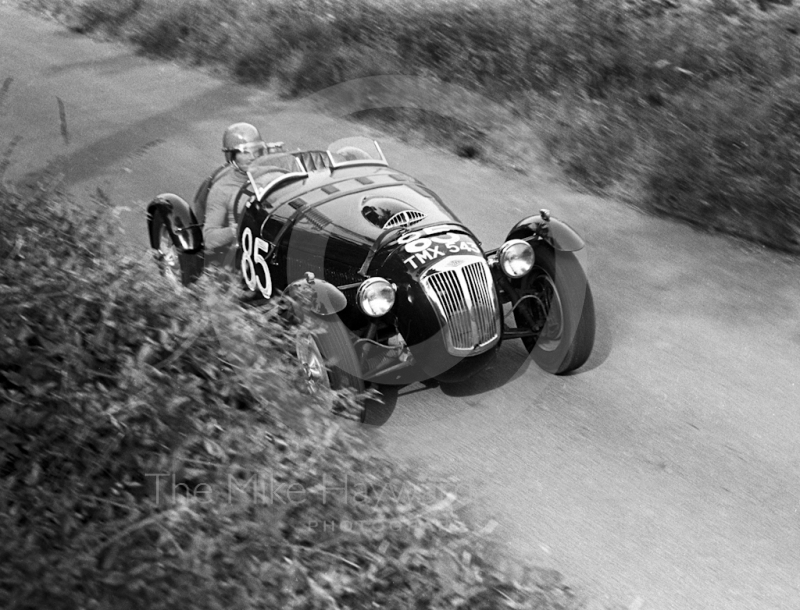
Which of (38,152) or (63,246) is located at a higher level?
(63,246)

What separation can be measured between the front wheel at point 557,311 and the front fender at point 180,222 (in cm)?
255

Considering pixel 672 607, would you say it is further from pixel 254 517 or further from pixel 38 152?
pixel 38 152

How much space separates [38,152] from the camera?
1288 cm

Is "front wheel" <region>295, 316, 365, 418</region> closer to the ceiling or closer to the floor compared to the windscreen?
closer to the floor

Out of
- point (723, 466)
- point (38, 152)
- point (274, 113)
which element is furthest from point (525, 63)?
point (723, 466)

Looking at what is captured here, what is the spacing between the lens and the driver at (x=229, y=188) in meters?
7.66

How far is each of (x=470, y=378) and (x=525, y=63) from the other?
6.46 m

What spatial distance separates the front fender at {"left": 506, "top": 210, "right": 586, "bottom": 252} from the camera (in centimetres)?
688

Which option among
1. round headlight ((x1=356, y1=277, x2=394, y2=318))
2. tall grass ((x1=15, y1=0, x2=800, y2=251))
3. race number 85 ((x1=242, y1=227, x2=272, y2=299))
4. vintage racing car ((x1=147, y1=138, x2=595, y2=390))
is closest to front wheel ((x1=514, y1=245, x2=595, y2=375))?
vintage racing car ((x1=147, y1=138, x2=595, y2=390))

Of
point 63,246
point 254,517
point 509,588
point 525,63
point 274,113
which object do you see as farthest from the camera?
point 274,113

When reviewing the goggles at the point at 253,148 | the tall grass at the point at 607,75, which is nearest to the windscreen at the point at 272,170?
the goggles at the point at 253,148

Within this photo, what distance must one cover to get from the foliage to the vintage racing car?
0.91 meters

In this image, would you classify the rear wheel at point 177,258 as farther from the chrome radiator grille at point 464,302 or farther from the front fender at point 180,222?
the chrome radiator grille at point 464,302

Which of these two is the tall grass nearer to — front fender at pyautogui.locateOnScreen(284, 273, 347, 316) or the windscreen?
the windscreen
